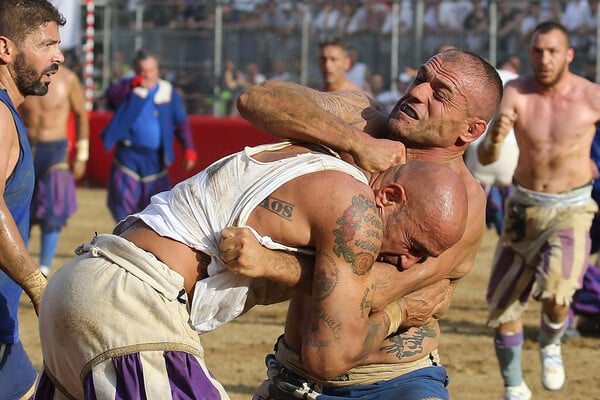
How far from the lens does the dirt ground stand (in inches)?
262

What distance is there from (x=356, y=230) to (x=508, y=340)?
141 inches

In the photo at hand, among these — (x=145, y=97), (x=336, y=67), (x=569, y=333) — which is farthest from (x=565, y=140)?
(x=145, y=97)

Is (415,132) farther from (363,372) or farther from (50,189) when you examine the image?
(50,189)

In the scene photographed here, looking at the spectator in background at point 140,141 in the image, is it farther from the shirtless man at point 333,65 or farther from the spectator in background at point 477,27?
the spectator in background at point 477,27

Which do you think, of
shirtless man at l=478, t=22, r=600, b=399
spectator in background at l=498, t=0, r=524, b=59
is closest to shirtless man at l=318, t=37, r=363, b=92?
shirtless man at l=478, t=22, r=600, b=399

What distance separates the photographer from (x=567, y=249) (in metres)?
6.54

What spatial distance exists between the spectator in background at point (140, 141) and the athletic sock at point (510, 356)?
456 centimetres

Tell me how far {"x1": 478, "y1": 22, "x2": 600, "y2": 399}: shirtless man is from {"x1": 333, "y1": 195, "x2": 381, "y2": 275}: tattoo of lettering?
3.42 meters

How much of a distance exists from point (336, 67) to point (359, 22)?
662 centimetres

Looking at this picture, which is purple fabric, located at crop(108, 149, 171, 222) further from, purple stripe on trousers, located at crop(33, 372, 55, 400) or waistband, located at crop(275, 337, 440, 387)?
purple stripe on trousers, located at crop(33, 372, 55, 400)

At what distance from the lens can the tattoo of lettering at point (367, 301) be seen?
10.4ft

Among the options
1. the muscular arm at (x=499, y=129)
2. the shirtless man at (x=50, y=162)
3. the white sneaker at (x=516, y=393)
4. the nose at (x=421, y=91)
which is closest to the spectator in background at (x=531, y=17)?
the shirtless man at (x=50, y=162)

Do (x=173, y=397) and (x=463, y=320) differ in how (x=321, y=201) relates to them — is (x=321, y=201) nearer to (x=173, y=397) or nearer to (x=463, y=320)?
(x=173, y=397)

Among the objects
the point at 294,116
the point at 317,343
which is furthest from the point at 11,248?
the point at 317,343
